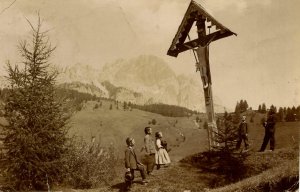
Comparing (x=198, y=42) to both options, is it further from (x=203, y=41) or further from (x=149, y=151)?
(x=149, y=151)

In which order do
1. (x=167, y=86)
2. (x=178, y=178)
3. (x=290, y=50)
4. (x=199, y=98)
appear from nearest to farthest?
(x=178, y=178)
(x=290, y=50)
(x=167, y=86)
(x=199, y=98)

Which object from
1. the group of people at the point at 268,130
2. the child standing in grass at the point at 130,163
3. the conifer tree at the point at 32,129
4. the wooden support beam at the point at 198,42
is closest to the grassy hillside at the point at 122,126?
the group of people at the point at 268,130

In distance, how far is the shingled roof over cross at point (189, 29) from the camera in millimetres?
10406

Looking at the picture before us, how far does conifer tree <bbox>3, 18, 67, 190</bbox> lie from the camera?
10.6 m

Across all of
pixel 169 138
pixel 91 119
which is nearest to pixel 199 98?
pixel 91 119

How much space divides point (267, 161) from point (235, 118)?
162 centimetres

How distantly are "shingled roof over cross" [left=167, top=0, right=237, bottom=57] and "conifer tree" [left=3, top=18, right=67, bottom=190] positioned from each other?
12.6ft

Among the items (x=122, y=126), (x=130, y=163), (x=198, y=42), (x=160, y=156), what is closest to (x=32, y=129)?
(x=130, y=163)

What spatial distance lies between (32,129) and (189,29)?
17.5 ft

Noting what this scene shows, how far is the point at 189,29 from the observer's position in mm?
11172

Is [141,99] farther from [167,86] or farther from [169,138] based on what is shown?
[169,138]

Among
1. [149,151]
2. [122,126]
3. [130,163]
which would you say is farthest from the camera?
[122,126]

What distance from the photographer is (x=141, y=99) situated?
112 m

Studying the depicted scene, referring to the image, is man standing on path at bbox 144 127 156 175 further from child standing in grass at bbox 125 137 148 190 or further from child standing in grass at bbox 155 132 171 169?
child standing in grass at bbox 125 137 148 190
